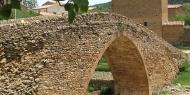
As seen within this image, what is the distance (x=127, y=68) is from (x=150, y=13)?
396 inches

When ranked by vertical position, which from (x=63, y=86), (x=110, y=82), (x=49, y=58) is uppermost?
(x=49, y=58)

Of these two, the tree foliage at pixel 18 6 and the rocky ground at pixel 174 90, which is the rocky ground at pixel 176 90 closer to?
the rocky ground at pixel 174 90

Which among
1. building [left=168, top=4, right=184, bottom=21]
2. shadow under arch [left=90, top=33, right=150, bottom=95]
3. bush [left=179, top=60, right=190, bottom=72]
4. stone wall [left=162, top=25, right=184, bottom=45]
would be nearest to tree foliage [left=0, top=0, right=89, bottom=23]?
shadow under arch [left=90, top=33, right=150, bottom=95]

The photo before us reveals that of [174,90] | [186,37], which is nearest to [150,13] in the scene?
[186,37]

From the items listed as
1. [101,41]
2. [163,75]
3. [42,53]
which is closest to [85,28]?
[101,41]

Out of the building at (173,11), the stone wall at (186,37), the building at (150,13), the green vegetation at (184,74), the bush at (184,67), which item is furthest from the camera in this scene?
the building at (173,11)

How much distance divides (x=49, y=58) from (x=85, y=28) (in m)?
1.79

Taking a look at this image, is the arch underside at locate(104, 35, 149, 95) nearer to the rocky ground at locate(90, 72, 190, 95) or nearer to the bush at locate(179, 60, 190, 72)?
the rocky ground at locate(90, 72, 190, 95)

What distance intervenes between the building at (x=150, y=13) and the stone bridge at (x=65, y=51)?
9.80 metres

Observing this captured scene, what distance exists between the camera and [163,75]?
1752 cm

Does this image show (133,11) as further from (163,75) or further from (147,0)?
(163,75)

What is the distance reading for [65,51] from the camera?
10.6m

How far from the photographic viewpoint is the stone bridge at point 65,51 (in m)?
9.14

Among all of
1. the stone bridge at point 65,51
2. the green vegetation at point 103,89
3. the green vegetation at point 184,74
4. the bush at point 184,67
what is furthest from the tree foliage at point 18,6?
the bush at point 184,67
